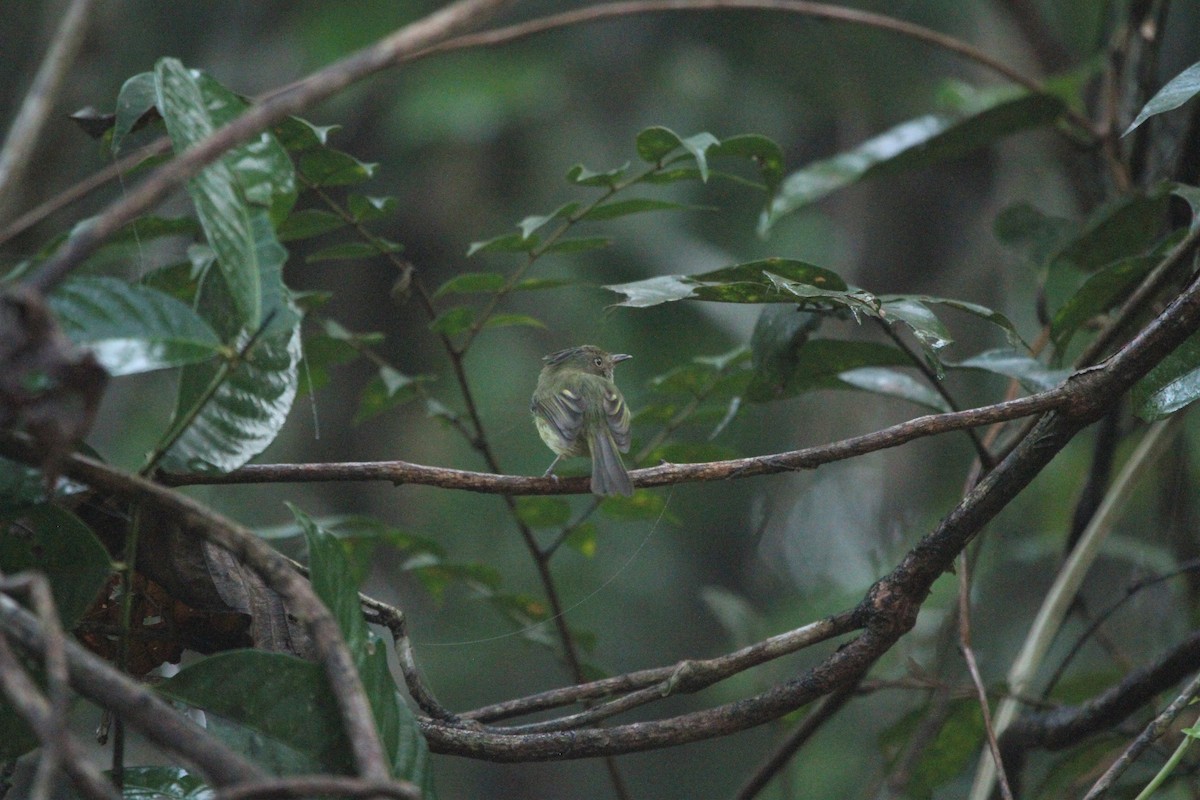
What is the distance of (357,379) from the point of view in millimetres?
6145

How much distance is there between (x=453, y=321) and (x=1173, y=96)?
1224mm

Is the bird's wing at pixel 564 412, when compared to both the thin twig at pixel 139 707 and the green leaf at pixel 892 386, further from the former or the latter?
the thin twig at pixel 139 707

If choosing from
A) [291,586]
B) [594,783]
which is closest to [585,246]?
[291,586]

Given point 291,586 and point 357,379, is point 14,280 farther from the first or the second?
point 357,379

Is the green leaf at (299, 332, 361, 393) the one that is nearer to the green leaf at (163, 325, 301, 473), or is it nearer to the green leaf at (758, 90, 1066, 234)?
the green leaf at (163, 325, 301, 473)

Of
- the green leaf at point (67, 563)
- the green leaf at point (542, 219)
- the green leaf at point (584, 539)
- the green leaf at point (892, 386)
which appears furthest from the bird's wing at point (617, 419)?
the green leaf at point (67, 563)

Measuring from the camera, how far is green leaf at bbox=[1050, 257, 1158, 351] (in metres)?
1.80

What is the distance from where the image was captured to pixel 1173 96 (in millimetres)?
1483

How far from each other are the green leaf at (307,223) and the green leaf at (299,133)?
14cm

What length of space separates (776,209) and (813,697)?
1.43m

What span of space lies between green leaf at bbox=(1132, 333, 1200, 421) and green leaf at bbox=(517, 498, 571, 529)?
112cm

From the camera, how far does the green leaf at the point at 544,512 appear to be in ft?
7.52

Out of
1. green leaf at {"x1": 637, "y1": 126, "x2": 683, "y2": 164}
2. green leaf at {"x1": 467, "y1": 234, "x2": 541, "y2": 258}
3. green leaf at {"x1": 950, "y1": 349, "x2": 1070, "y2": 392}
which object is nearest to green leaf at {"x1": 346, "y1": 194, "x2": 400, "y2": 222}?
green leaf at {"x1": 467, "y1": 234, "x2": 541, "y2": 258}

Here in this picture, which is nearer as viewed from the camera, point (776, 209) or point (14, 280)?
point (14, 280)
